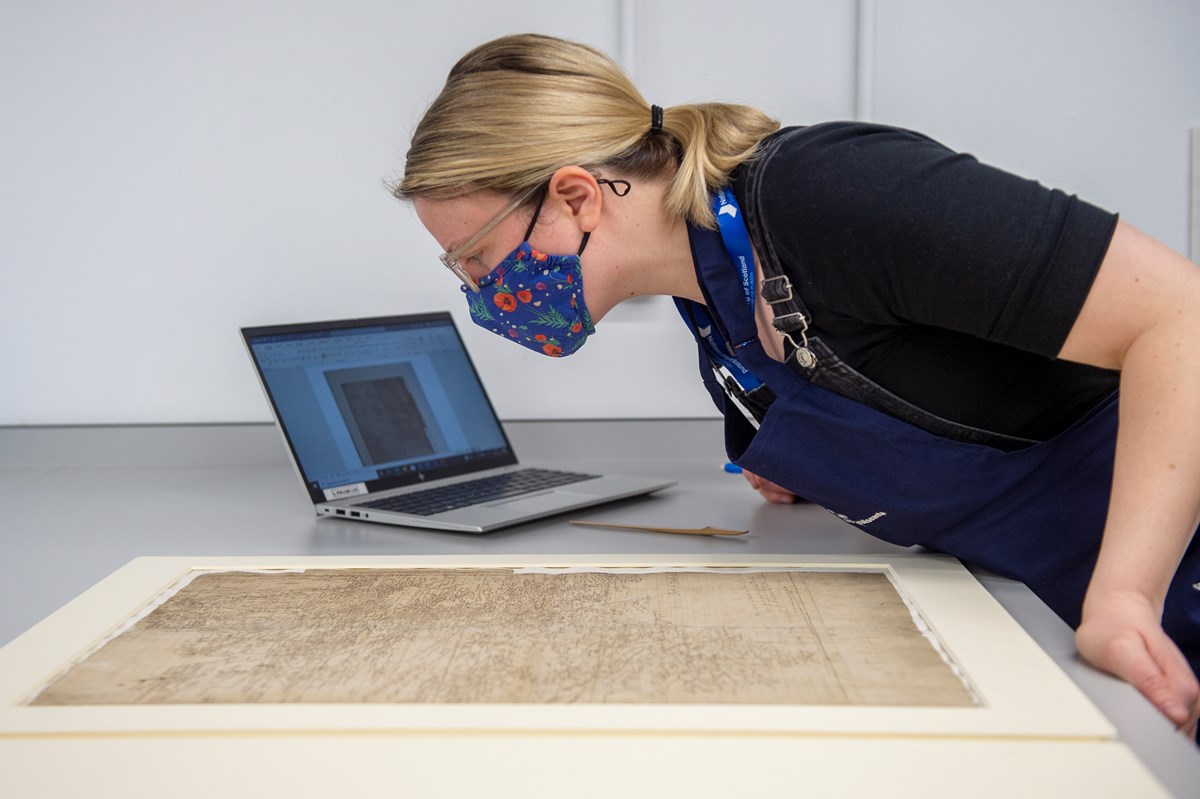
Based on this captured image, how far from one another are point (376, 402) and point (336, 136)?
441mm

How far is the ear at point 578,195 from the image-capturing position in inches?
36.2

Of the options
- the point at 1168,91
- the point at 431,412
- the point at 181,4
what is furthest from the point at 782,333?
the point at 181,4

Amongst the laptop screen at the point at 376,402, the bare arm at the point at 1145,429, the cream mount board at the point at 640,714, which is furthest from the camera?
the laptop screen at the point at 376,402

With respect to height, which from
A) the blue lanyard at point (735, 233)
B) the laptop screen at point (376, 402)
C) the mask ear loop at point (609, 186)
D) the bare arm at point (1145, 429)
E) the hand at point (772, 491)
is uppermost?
the mask ear loop at point (609, 186)

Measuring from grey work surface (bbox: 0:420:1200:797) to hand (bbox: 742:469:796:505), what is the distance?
0.04 ft

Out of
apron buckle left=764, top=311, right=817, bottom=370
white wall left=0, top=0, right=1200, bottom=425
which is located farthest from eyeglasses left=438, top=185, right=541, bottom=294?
white wall left=0, top=0, right=1200, bottom=425

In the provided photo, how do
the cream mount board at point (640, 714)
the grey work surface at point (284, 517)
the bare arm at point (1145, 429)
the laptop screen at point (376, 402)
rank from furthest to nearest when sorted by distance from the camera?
the laptop screen at point (376, 402), the grey work surface at point (284, 517), the bare arm at point (1145, 429), the cream mount board at point (640, 714)

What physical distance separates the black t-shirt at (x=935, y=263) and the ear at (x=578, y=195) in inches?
5.0

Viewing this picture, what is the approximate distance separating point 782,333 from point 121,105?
1129 millimetres

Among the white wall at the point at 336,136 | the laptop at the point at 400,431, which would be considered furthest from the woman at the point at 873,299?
the white wall at the point at 336,136

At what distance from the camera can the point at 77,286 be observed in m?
1.55

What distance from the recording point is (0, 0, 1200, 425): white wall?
147 cm

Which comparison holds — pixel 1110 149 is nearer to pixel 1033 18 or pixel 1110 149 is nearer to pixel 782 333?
pixel 1033 18

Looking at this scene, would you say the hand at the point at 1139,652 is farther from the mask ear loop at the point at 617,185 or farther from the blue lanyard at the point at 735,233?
the mask ear loop at the point at 617,185
